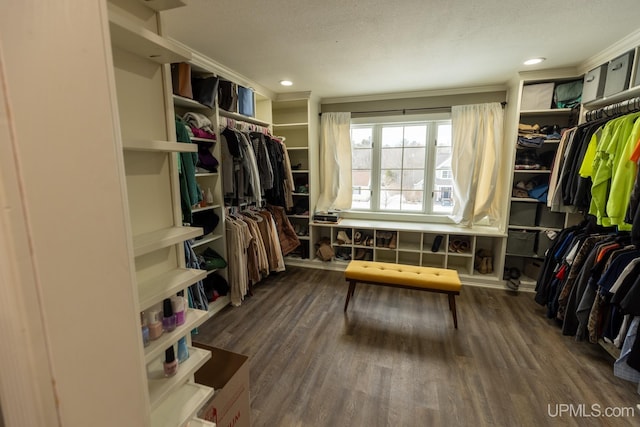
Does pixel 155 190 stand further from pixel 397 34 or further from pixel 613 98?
pixel 613 98

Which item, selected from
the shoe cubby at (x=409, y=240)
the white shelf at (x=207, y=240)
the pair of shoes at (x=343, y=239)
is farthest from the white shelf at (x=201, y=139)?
the shoe cubby at (x=409, y=240)

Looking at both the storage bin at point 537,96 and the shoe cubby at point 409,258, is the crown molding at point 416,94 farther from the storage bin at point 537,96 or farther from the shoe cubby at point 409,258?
the shoe cubby at point 409,258

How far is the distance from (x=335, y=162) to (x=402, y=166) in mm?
940

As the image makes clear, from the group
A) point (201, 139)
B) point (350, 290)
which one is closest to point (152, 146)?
point (201, 139)

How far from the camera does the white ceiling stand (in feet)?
5.39

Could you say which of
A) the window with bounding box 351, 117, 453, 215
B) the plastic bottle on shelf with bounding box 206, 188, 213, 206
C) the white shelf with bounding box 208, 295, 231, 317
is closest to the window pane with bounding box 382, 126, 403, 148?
the window with bounding box 351, 117, 453, 215

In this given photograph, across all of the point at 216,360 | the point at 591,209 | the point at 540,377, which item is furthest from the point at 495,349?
the point at 216,360

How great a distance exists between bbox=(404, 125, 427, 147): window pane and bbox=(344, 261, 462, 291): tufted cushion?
1873mm

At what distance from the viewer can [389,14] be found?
171 centimetres

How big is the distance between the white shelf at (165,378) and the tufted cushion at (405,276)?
1716 mm

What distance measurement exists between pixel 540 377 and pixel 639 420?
17.3 inches

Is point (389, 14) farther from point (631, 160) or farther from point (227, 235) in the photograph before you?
point (227, 235)

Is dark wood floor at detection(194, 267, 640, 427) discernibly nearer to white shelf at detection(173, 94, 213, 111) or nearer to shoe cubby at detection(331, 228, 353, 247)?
shoe cubby at detection(331, 228, 353, 247)

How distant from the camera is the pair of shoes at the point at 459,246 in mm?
3414
